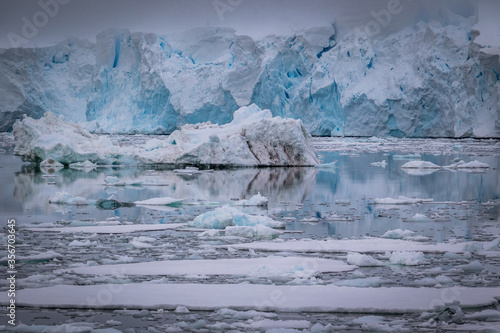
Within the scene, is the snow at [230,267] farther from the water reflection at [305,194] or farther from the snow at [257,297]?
the water reflection at [305,194]

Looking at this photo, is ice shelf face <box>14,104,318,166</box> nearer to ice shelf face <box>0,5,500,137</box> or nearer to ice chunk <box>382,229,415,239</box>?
ice chunk <box>382,229,415,239</box>

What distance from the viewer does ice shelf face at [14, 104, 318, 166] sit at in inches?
615

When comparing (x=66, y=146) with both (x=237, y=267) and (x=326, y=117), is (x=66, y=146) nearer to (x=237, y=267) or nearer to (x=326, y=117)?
(x=237, y=267)

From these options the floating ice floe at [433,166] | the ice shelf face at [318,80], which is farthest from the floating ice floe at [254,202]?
the ice shelf face at [318,80]

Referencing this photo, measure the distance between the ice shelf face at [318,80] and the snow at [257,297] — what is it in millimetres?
30032

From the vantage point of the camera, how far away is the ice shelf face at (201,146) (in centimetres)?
1562

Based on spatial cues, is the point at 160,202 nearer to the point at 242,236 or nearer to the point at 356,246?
the point at 242,236

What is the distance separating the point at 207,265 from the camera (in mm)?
4629

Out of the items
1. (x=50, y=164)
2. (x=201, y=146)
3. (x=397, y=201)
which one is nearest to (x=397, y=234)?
(x=397, y=201)

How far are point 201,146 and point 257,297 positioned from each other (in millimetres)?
11847

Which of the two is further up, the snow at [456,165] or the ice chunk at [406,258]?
the snow at [456,165]

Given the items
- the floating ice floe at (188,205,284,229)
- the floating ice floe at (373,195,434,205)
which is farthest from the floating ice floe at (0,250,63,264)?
the floating ice floe at (373,195,434,205)

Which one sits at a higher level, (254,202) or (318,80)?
(318,80)

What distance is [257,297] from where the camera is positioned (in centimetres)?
376
